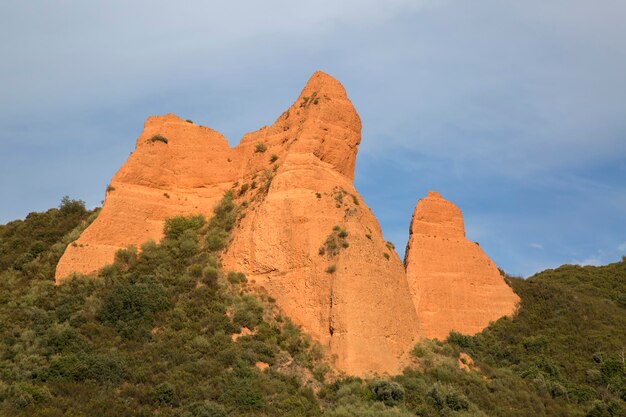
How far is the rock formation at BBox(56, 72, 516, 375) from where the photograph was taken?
32.4 meters

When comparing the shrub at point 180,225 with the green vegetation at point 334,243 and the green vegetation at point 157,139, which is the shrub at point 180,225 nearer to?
the green vegetation at point 157,139

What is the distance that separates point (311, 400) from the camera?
29156 mm

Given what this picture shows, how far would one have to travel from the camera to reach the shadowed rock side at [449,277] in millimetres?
46094

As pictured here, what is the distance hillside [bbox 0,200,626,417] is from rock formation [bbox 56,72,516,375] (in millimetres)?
822

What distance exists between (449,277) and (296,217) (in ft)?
50.1

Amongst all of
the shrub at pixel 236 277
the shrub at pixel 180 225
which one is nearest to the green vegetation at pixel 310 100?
the shrub at pixel 180 225

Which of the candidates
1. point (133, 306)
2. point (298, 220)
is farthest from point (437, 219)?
point (133, 306)

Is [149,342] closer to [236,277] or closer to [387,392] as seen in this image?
[236,277]

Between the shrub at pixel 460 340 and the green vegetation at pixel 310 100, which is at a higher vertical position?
the green vegetation at pixel 310 100

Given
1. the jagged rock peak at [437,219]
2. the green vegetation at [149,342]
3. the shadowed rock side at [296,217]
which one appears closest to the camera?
the green vegetation at [149,342]

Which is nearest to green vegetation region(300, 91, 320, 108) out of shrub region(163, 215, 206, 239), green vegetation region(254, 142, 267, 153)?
green vegetation region(254, 142, 267, 153)

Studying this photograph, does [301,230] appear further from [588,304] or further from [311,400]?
[588,304]

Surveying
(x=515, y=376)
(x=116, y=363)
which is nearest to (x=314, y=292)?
(x=116, y=363)

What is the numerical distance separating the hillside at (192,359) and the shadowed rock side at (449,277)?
4.14 m
